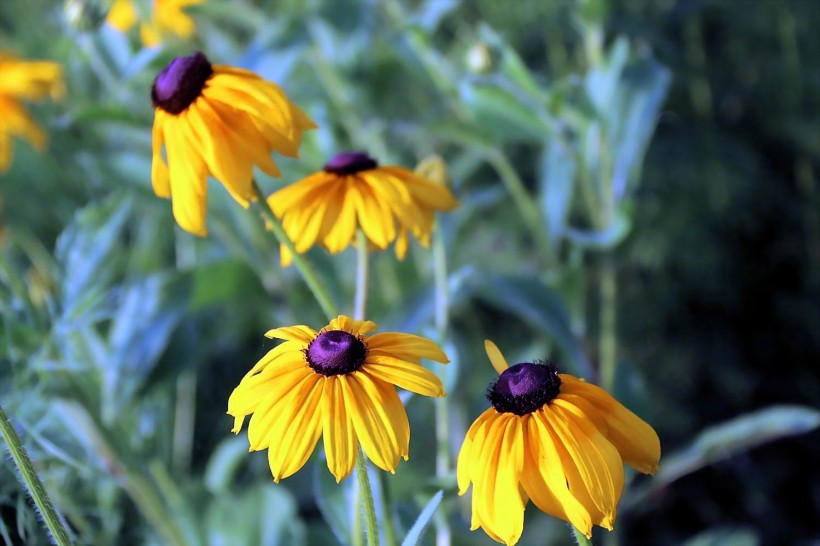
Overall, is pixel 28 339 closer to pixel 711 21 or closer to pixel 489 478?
pixel 489 478

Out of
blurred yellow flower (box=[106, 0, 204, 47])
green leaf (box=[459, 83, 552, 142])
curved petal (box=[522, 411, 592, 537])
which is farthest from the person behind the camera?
blurred yellow flower (box=[106, 0, 204, 47])

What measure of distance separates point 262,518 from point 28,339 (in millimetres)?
387

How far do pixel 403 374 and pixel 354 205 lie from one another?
0.75 feet

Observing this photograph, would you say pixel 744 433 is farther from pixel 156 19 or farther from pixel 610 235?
pixel 156 19

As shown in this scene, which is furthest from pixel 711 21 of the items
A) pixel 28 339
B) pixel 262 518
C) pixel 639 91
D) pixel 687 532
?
pixel 28 339

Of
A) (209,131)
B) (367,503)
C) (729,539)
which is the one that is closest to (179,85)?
(209,131)

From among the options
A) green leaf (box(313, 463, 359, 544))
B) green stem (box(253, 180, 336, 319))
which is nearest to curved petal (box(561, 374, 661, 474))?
green stem (box(253, 180, 336, 319))

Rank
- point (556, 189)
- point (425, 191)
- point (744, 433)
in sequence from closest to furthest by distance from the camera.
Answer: point (425, 191), point (744, 433), point (556, 189)

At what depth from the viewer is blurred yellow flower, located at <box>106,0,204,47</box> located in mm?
1349

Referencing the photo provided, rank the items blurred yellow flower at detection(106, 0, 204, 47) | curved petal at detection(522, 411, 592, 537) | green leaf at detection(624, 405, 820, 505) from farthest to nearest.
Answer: blurred yellow flower at detection(106, 0, 204, 47), green leaf at detection(624, 405, 820, 505), curved petal at detection(522, 411, 592, 537)

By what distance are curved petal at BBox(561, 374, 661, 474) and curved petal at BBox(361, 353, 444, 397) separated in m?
0.09

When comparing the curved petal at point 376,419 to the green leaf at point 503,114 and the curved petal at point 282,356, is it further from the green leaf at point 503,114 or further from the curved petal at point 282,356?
the green leaf at point 503,114

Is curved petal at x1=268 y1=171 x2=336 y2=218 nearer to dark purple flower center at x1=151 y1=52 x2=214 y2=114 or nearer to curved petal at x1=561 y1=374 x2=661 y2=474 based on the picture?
dark purple flower center at x1=151 y1=52 x2=214 y2=114

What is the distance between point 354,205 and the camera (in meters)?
0.81
